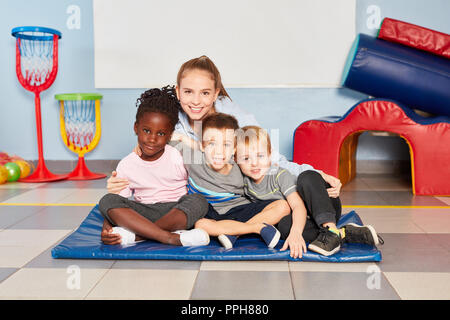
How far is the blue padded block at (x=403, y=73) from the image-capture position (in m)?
3.53

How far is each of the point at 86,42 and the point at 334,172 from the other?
2.45m

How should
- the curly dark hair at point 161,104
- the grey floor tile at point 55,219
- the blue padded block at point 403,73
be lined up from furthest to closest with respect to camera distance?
the blue padded block at point 403,73, the grey floor tile at point 55,219, the curly dark hair at point 161,104

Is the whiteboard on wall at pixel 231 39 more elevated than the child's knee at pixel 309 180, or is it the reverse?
the whiteboard on wall at pixel 231 39

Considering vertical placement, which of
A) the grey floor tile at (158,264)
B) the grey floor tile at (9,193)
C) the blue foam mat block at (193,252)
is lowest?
the grey floor tile at (9,193)

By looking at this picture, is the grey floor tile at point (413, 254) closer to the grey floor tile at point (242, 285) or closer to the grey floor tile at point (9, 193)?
the grey floor tile at point (242, 285)

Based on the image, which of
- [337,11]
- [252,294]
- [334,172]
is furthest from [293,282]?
[337,11]

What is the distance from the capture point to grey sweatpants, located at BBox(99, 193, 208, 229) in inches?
79.6

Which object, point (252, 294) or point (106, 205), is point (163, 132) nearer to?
point (106, 205)

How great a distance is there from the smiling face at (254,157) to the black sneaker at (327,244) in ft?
1.30

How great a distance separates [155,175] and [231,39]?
226 cm

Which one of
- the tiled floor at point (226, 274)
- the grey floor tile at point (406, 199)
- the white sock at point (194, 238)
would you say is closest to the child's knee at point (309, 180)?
the tiled floor at point (226, 274)

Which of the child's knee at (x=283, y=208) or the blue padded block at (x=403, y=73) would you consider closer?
the child's knee at (x=283, y=208)

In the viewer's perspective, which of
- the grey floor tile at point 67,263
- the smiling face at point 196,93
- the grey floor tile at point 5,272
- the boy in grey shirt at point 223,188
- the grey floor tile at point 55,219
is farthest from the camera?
the grey floor tile at point 55,219

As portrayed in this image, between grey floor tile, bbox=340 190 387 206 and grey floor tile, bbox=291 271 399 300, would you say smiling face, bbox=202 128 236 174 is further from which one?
grey floor tile, bbox=340 190 387 206
